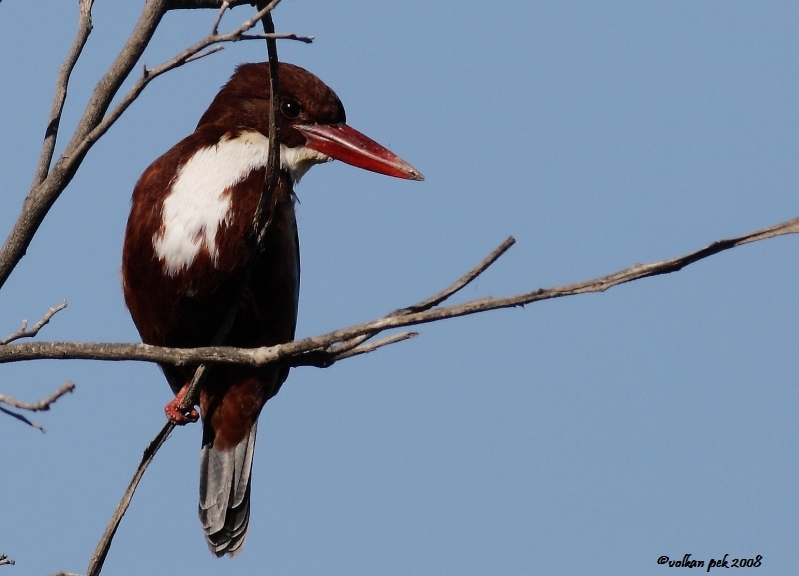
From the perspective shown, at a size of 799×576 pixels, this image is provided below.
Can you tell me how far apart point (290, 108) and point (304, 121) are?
0.25ft

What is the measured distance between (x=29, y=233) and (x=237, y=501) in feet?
6.87

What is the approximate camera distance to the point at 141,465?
3.10 m

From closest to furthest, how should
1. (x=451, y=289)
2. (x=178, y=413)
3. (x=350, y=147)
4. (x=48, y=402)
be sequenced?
(x=48, y=402) < (x=451, y=289) < (x=178, y=413) < (x=350, y=147)

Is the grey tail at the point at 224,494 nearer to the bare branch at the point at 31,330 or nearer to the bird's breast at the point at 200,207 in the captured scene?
the bird's breast at the point at 200,207

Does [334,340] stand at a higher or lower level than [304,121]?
lower

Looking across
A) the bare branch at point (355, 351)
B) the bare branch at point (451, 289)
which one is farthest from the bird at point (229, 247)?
the bare branch at point (451, 289)

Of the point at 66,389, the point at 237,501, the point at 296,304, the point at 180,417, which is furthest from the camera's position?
the point at 237,501

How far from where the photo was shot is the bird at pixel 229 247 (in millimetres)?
3617

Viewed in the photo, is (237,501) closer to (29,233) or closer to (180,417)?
(180,417)

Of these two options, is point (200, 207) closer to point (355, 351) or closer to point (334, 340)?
point (355, 351)

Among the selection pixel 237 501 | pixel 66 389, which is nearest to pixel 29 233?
pixel 66 389

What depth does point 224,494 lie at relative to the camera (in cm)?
442

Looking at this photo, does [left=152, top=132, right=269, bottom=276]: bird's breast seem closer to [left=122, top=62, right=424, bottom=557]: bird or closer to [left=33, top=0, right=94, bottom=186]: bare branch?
[left=122, top=62, right=424, bottom=557]: bird

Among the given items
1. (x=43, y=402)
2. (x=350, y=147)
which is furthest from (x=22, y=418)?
(x=350, y=147)
